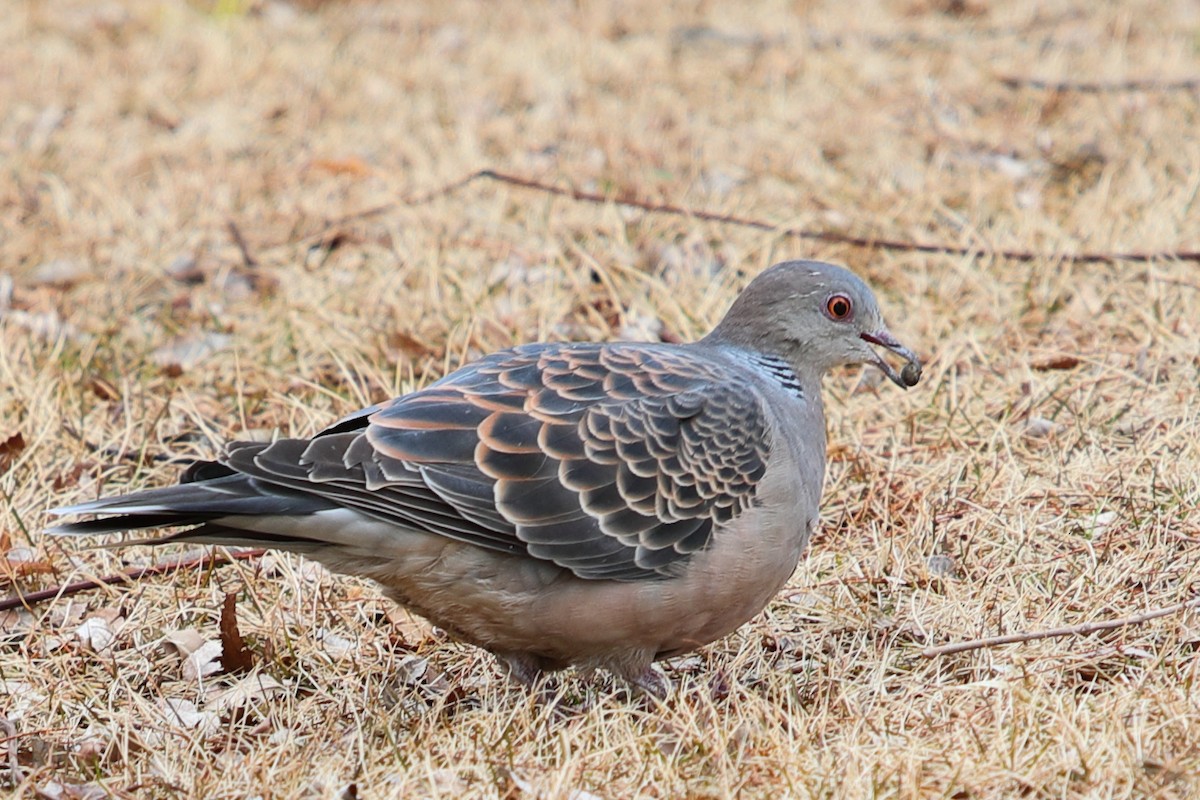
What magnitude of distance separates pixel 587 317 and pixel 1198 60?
433 cm

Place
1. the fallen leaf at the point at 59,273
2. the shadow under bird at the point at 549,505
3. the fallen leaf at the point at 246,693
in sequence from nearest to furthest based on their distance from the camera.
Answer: the shadow under bird at the point at 549,505 < the fallen leaf at the point at 246,693 < the fallen leaf at the point at 59,273

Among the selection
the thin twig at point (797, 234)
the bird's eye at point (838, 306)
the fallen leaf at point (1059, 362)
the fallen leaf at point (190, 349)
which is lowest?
the fallen leaf at point (190, 349)

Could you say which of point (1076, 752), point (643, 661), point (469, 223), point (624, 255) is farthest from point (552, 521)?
point (469, 223)

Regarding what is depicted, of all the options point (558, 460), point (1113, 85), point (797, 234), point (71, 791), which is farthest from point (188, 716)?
point (1113, 85)

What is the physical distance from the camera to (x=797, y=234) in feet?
20.4

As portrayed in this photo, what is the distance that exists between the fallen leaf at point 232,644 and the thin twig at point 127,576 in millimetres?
438

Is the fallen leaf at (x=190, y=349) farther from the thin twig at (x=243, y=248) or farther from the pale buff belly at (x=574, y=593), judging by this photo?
the pale buff belly at (x=574, y=593)

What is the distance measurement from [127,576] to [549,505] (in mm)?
1460

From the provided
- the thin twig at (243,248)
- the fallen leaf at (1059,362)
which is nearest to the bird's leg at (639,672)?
the fallen leaf at (1059,362)

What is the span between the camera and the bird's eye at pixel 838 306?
4.15m

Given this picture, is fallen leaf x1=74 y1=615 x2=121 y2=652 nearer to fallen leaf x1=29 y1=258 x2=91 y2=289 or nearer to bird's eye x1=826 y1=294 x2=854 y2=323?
bird's eye x1=826 y1=294 x2=854 y2=323

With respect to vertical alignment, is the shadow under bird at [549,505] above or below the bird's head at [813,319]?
below

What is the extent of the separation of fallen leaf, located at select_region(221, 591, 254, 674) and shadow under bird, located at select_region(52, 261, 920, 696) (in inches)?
17.3

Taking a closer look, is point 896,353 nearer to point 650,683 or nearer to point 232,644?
point 650,683
